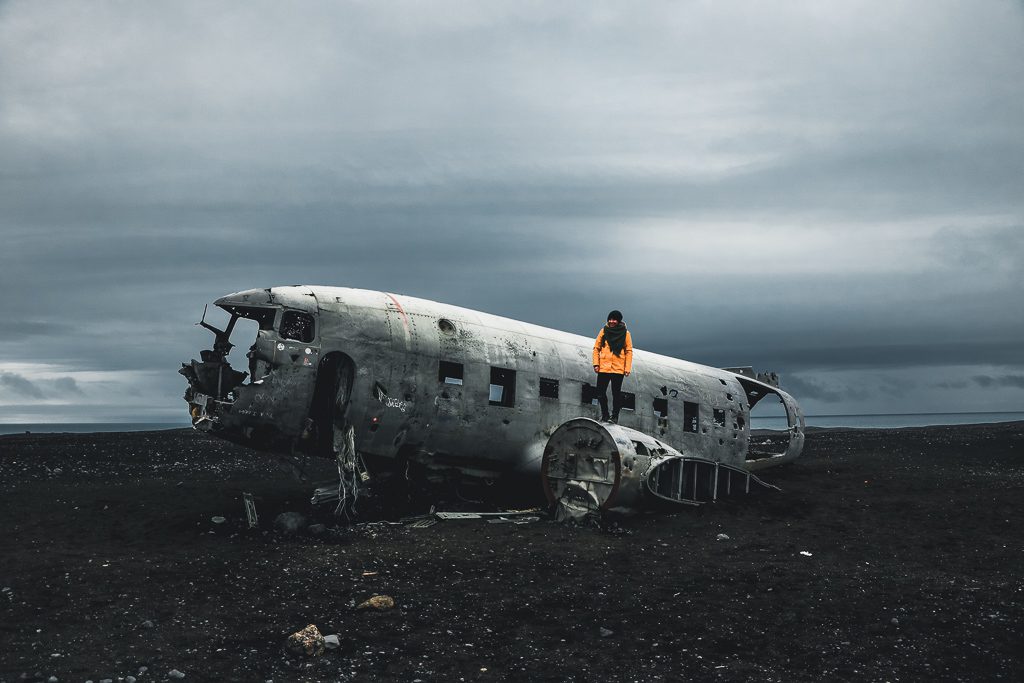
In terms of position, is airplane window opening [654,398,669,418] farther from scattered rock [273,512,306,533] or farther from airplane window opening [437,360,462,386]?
scattered rock [273,512,306,533]

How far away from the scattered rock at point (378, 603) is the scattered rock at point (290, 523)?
4.70 meters

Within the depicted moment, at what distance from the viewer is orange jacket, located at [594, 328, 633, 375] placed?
63.6ft

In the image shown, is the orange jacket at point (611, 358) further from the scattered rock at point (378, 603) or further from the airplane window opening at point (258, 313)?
the scattered rock at point (378, 603)

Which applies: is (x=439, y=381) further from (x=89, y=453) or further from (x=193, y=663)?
(x=89, y=453)

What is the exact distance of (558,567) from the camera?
14.2m

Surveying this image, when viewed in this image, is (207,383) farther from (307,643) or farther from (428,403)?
(307,643)

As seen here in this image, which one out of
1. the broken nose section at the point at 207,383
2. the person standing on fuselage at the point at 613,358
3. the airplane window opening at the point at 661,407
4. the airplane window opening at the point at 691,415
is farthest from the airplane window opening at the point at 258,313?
the airplane window opening at the point at 691,415

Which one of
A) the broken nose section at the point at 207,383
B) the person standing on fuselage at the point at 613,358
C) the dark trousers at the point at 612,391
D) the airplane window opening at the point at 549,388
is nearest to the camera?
the broken nose section at the point at 207,383

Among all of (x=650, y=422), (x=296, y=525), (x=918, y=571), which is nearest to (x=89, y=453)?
(x=296, y=525)

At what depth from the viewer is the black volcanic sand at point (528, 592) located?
398 inches

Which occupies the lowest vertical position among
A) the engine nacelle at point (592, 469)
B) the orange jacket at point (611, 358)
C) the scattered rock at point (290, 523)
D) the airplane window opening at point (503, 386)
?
the scattered rock at point (290, 523)

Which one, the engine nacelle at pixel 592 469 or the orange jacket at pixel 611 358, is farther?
the orange jacket at pixel 611 358

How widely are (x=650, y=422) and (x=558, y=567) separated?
321 inches

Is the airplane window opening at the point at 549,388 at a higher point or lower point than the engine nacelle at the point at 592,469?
higher
